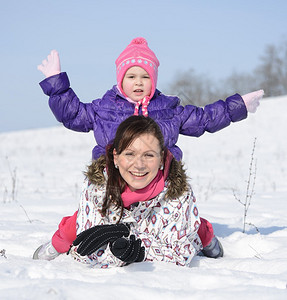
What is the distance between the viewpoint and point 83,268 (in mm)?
2668

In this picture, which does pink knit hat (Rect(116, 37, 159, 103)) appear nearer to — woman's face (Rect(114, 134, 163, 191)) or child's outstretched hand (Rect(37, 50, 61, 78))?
child's outstretched hand (Rect(37, 50, 61, 78))

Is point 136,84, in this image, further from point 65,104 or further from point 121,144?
point 121,144

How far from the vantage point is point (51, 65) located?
3.30 metres

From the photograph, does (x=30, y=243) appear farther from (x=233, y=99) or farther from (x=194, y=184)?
(x=194, y=184)

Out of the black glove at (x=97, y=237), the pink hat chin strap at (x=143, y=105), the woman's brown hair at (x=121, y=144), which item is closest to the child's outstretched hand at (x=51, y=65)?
the pink hat chin strap at (x=143, y=105)

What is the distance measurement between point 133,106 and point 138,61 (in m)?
0.38

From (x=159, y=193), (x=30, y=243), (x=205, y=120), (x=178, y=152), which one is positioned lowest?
(x=30, y=243)

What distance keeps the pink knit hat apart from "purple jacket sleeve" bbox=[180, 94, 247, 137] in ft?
1.18

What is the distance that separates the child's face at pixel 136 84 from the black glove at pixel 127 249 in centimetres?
122

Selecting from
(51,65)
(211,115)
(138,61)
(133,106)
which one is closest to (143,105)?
(133,106)

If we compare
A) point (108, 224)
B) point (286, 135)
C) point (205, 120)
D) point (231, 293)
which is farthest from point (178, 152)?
point (286, 135)

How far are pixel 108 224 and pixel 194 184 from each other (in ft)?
16.3

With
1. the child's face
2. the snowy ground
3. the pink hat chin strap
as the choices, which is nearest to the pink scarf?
the snowy ground

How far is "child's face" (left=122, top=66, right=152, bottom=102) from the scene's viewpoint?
3.28m
